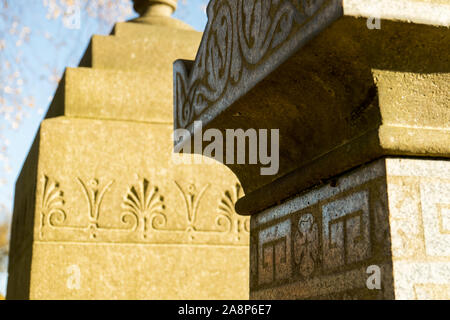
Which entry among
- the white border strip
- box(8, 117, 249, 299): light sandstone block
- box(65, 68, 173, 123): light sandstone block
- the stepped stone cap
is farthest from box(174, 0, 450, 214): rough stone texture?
the stepped stone cap

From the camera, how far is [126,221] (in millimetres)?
3256

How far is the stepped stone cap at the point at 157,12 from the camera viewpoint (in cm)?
409

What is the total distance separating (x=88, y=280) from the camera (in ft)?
10.3

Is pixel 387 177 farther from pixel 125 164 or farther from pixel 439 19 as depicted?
pixel 125 164

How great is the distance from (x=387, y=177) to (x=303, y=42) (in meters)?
0.31

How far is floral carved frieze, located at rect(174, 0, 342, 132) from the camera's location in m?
1.21

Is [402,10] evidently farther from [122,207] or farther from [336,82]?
[122,207]

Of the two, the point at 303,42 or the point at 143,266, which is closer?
the point at 303,42

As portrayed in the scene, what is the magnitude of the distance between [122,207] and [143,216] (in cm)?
13

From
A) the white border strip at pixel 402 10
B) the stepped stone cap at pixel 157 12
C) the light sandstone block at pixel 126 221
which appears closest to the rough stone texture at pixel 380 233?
the white border strip at pixel 402 10

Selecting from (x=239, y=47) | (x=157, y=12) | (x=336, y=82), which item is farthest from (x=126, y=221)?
(x=336, y=82)

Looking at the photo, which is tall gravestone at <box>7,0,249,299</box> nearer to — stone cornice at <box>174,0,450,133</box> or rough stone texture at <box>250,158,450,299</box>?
stone cornice at <box>174,0,450,133</box>

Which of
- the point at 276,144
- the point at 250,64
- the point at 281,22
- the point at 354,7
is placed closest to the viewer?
the point at 354,7
